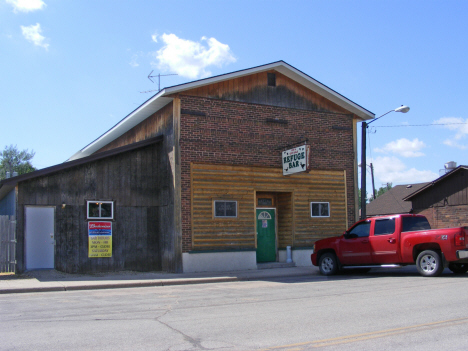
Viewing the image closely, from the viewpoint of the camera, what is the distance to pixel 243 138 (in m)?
18.0

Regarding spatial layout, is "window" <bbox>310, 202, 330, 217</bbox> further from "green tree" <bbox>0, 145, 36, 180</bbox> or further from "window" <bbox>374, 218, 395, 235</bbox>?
"green tree" <bbox>0, 145, 36, 180</bbox>

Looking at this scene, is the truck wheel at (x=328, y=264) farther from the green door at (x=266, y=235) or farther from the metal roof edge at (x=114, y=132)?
the metal roof edge at (x=114, y=132)

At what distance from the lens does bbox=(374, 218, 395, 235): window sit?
14531 millimetres

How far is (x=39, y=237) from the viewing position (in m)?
16.0

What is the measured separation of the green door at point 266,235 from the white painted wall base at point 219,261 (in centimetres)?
121

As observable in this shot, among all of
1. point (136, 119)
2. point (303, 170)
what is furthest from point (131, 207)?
point (303, 170)

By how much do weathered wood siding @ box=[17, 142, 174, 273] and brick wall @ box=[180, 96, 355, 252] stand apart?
1.36 m

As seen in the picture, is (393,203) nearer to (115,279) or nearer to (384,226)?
(384,226)

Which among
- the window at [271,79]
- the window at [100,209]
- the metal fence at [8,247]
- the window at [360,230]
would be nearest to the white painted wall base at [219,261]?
the window at [100,209]

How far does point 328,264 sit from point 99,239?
7.76 metres

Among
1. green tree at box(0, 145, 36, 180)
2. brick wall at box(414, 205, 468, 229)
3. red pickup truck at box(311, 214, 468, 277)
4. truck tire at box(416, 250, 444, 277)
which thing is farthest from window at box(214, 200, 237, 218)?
green tree at box(0, 145, 36, 180)

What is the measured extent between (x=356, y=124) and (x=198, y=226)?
8.40 metres

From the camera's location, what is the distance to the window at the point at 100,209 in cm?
1677

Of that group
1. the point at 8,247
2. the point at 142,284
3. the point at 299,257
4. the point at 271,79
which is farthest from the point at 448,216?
the point at 8,247
